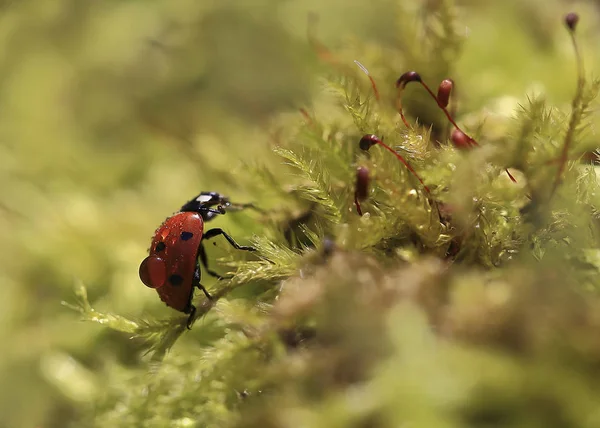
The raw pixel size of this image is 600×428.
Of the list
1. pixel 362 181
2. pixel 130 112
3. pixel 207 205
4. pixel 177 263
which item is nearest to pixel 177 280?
pixel 177 263

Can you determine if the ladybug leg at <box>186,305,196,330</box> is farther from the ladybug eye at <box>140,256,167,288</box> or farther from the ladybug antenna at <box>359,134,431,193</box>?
the ladybug antenna at <box>359,134,431,193</box>

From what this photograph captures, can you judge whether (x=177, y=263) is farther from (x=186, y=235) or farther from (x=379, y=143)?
(x=379, y=143)

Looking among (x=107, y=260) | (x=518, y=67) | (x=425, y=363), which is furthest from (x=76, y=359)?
(x=518, y=67)

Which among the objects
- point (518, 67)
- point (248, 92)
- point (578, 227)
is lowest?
point (578, 227)

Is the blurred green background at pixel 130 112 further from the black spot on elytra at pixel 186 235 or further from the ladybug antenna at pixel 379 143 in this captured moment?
the ladybug antenna at pixel 379 143

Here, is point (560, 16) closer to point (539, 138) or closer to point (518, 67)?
point (518, 67)

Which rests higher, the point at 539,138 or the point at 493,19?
the point at 493,19

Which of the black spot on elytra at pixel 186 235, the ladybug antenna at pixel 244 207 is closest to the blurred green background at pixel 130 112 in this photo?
the ladybug antenna at pixel 244 207

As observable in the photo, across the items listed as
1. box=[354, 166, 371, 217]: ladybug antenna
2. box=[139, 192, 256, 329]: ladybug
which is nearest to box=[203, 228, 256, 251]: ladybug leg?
box=[139, 192, 256, 329]: ladybug
